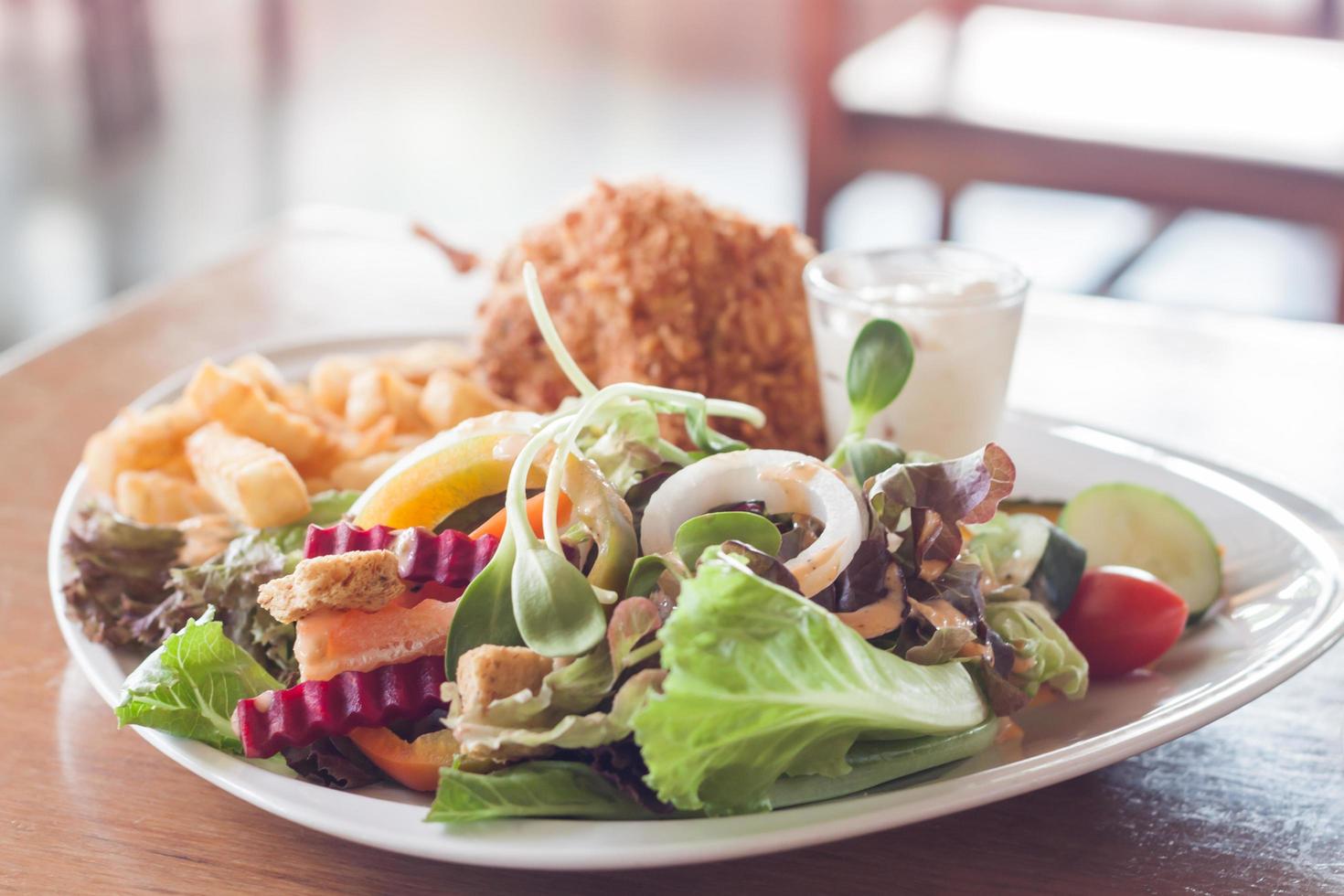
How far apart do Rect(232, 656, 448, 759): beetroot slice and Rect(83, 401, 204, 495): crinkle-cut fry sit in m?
0.79

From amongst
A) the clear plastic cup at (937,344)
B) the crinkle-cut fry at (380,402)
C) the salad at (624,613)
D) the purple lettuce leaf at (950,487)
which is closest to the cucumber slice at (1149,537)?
the salad at (624,613)

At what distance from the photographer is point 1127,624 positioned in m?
1.71

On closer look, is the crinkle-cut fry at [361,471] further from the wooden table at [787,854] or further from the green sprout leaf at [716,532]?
the green sprout leaf at [716,532]

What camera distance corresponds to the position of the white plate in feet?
3.97

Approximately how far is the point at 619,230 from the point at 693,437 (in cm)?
80

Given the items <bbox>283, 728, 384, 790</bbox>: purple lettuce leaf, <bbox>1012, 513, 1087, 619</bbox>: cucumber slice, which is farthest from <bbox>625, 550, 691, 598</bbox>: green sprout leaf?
<bbox>1012, 513, 1087, 619</bbox>: cucumber slice

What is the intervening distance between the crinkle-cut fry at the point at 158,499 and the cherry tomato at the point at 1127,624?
1.29m

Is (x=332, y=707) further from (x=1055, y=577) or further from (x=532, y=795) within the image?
(x=1055, y=577)

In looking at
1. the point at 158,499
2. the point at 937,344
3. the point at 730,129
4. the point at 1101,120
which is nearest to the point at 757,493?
the point at 937,344

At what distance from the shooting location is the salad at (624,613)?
123 cm

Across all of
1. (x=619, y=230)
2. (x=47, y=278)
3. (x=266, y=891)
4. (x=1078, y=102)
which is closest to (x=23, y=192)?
(x=47, y=278)

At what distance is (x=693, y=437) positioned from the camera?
1.74 meters

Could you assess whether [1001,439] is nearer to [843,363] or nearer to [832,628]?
[843,363]

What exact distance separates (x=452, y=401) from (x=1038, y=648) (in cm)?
105
